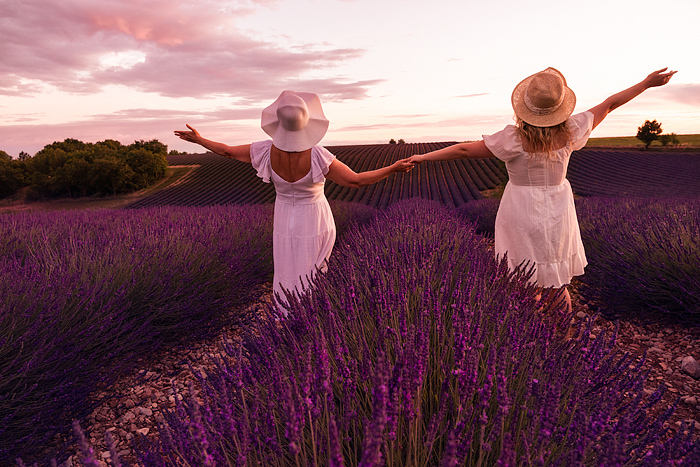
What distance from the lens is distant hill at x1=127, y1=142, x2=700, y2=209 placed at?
740 inches

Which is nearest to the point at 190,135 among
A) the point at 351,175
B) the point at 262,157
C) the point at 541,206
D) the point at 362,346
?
the point at 262,157

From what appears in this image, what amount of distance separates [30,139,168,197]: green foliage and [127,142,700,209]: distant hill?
257 inches

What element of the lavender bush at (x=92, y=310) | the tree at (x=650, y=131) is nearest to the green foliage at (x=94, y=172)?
the lavender bush at (x=92, y=310)

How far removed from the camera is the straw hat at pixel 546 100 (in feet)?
8.33

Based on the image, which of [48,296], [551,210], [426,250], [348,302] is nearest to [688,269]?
[551,210]

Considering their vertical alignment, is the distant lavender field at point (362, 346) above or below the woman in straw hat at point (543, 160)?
below

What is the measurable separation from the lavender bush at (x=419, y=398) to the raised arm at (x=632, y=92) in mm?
1790

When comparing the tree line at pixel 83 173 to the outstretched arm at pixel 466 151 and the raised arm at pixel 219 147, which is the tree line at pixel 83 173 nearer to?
the raised arm at pixel 219 147

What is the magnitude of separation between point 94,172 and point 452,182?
115 feet

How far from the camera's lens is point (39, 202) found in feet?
130

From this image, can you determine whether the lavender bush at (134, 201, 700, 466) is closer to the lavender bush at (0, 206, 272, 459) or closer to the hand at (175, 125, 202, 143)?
the lavender bush at (0, 206, 272, 459)

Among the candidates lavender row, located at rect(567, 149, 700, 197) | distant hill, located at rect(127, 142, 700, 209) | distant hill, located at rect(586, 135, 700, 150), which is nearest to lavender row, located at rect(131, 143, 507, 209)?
distant hill, located at rect(127, 142, 700, 209)

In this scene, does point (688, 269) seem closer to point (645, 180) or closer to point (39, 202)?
point (645, 180)

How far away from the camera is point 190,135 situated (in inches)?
123
